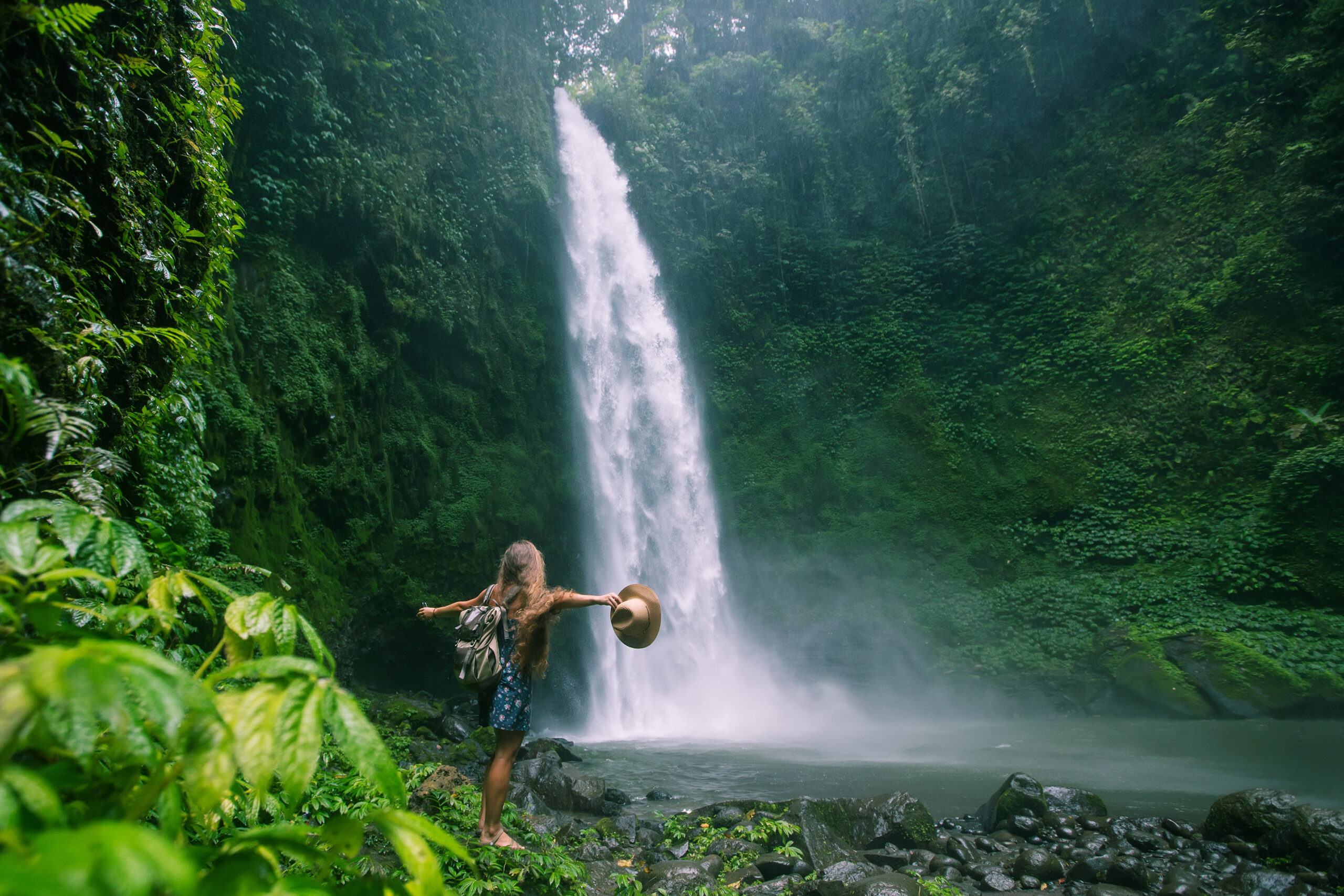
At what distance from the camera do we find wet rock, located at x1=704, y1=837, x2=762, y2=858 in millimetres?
3965

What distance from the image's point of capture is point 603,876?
3225 millimetres

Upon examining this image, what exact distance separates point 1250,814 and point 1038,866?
5.86 ft

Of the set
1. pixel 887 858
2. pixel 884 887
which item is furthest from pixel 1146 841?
pixel 884 887

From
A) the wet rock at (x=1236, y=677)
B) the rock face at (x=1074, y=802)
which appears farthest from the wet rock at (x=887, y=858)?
the wet rock at (x=1236, y=677)

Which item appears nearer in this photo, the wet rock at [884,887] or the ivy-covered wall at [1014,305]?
the wet rock at [884,887]

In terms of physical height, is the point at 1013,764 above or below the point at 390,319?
below

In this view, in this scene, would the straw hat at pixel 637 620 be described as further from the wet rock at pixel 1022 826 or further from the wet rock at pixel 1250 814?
the wet rock at pixel 1250 814

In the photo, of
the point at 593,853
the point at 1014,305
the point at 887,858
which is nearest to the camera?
the point at 593,853

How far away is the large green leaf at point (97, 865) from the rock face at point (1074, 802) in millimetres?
6269

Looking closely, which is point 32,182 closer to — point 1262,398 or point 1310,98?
point 1262,398

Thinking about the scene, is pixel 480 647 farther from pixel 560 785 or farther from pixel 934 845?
pixel 934 845

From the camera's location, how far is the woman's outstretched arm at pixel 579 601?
126 inches

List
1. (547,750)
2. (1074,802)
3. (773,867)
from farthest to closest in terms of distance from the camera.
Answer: (547,750) → (1074,802) → (773,867)

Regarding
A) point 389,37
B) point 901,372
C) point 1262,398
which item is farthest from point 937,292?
point 389,37
